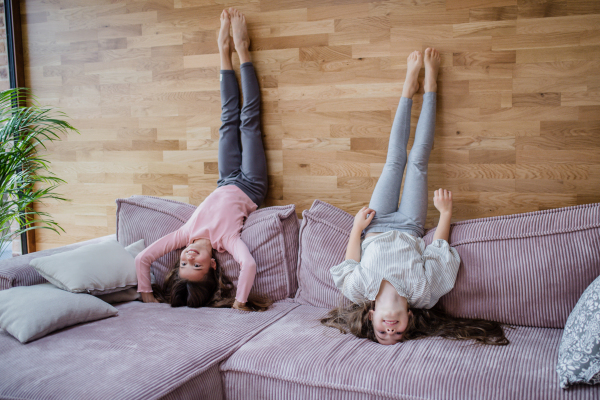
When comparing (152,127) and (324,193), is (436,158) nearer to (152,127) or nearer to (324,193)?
(324,193)

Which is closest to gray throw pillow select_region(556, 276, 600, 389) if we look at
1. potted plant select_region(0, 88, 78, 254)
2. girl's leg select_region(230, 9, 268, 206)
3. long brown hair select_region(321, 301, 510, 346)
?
long brown hair select_region(321, 301, 510, 346)

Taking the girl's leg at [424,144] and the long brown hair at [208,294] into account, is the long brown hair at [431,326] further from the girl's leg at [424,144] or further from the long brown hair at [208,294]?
the girl's leg at [424,144]

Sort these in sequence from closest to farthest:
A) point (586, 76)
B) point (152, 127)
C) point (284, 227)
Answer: point (586, 76)
point (284, 227)
point (152, 127)

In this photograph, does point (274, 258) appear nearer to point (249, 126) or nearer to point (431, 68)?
point (249, 126)

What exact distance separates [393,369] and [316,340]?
357mm

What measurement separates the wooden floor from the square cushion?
1.22 ft

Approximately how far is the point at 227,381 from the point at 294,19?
1.97 m

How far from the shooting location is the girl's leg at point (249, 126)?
8.31 feet

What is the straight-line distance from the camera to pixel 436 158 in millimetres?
2340

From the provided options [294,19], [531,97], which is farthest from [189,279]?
[531,97]

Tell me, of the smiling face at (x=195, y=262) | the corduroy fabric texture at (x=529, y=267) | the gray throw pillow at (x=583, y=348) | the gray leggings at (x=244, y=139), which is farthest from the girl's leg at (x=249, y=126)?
the gray throw pillow at (x=583, y=348)

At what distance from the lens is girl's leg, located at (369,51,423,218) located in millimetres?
2246

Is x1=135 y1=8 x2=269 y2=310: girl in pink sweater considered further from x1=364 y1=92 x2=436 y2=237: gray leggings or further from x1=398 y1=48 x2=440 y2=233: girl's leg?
x1=398 y1=48 x2=440 y2=233: girl's leg

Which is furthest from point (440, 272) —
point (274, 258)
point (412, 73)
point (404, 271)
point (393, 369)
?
point (412, 73)
